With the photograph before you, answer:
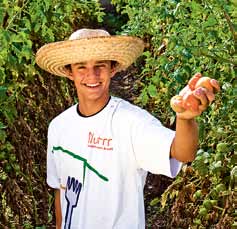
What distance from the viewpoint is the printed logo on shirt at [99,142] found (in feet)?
6.91

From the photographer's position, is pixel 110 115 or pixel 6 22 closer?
pixel 110 115

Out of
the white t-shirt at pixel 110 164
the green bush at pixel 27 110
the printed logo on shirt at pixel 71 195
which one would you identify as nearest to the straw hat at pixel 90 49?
the white t-shirt at pixel 110 164

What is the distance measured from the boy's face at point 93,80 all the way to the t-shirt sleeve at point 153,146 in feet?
A: 0.49

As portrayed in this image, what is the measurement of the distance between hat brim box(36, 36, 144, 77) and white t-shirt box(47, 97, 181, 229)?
0.50 ft

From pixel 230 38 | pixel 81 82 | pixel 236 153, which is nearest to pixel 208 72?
pixel 230 38

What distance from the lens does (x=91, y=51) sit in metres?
2.18

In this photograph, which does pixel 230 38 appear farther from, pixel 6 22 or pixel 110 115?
pixel 110 115

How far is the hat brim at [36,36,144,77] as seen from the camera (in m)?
2.18

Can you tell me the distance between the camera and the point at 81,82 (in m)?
2.18

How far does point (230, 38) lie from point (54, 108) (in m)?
1.14

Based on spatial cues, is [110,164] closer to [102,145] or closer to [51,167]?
[102,145]

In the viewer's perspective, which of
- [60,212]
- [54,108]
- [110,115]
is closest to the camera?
[110,115]

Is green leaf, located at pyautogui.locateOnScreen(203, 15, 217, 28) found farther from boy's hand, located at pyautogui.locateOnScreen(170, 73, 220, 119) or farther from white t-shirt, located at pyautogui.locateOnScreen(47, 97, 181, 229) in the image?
boy's hand, located at pyautogui.locateOnScreen(170, 73, 220, 119)

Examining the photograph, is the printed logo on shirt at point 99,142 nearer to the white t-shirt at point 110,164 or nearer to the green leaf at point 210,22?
the white t-shirt at point 110,164
